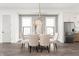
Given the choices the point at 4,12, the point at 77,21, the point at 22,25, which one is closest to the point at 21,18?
the point at 22,25

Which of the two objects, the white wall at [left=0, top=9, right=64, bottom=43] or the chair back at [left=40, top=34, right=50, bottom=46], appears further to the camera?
the white wall at [left=0, top=9, right=64, bottom=43]

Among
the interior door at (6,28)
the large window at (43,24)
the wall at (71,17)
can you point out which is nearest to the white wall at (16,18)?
the interior door at (6,28)

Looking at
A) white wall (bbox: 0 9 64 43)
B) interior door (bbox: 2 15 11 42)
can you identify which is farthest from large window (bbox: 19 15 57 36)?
interior door (bbox: 2 15 11 42)

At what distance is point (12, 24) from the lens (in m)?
9.70

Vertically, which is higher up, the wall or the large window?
the wall

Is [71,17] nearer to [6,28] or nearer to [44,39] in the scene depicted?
[44,39]

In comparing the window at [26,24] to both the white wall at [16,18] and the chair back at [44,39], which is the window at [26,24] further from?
the chair back at [44,39]

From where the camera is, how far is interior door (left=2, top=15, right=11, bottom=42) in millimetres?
9686

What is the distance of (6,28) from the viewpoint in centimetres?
974

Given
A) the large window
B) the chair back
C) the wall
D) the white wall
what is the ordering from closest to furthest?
the chair back → the white wall → the wall → the large window

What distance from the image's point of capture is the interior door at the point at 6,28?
9686 mm

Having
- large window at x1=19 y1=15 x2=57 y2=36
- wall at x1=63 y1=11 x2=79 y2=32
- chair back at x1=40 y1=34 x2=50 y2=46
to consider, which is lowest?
chair back at x1=40 y1=34 x2=50 y2=46

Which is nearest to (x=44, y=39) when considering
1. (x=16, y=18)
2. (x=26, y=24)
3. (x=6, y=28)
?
(x=16, y=18)

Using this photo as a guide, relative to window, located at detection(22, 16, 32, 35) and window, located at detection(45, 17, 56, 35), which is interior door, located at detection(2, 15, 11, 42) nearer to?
window, located at detection(22, 16, 32, 35)
